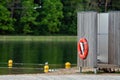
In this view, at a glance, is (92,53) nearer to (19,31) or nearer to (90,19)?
(90,19)

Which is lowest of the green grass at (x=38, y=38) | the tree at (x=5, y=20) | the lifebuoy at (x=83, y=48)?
the green grass at (x=38, y=38)

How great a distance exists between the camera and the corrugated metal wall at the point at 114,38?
19.9 metres

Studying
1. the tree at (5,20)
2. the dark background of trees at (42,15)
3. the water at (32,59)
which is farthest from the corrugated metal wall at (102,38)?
the tree at (5,20)

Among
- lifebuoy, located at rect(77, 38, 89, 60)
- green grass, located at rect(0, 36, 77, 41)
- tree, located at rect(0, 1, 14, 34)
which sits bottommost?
green grass, located at rect(0, 36, 77, 41)

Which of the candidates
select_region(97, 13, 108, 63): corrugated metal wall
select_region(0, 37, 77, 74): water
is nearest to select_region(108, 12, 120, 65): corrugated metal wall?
select_region(97, 13, 108, 63): corrugated metal wall

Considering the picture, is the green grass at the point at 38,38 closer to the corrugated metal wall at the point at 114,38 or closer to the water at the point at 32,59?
the water at the point at 32,59

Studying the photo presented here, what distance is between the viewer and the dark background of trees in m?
87.6

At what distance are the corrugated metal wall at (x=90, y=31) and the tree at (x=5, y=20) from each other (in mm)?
65663

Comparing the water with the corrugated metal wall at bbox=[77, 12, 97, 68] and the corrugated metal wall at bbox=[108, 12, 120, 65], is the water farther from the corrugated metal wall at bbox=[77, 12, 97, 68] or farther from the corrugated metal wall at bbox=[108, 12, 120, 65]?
the corrugated metal wall at bbox=[108, 12, 120, 65]

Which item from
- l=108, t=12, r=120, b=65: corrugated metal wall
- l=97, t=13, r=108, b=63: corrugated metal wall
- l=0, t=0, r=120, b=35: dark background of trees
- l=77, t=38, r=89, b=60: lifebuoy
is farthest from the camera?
l=0, t=0, r=120, b=35: dark background of trees

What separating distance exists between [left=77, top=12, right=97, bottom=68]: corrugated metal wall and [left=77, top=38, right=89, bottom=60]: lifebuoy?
162mm

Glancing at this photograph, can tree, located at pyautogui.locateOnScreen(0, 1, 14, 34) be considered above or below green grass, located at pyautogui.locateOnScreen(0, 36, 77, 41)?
above

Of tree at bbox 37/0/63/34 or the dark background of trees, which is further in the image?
tree at bbox 37/0/63/34

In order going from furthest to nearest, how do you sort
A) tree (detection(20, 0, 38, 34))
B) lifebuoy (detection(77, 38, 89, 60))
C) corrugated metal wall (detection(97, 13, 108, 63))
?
tree (detection(20, 0, 38, 34)) < corrugated metal wall (detection(97, 13, 108, 63)) < lifebuoy (detection(77, 38, 89, 60))
